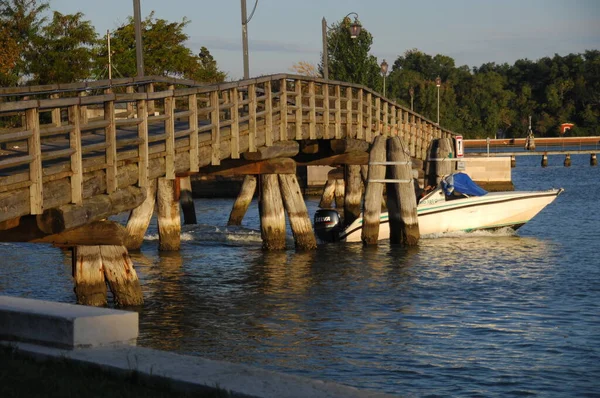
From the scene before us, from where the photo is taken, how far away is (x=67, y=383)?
349 inches

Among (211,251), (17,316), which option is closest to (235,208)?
(211,251)

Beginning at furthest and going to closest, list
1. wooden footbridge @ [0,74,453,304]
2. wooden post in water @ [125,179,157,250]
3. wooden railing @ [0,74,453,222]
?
1. wooden post in water @ [125,179,157,250]
2. wooden footbridge @ [0,74,453,304]
3. wooden railing @ [0,74,453,222]

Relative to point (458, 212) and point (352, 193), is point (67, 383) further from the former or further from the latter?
point (352, 193)

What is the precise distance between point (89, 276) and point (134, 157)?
81.0 inches

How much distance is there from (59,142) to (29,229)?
18.0 ft

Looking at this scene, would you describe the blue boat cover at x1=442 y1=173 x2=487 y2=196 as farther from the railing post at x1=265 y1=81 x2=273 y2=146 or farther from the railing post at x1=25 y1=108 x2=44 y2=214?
the railing post at x1=25 y1=108 x2=44 y2=214

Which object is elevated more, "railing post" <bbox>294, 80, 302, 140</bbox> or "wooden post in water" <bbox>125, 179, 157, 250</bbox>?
"railing post" <bbox>294, 80, 302, 140</bbox>

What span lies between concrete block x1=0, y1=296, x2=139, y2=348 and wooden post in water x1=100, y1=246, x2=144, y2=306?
6630 mm

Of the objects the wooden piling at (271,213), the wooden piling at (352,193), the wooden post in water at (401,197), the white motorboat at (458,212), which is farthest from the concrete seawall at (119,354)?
the wooden piling at (352,193)

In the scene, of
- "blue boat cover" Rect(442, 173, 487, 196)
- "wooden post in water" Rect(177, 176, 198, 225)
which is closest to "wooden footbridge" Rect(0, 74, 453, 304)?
"blue boat cover" Rect(442, 173, 487, 196)

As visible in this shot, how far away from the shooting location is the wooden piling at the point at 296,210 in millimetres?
27859

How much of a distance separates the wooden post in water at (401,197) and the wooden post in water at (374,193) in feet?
0.84

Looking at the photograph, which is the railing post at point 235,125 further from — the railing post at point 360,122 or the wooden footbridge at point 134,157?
the railing post at point 360,122

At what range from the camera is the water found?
14.4m
